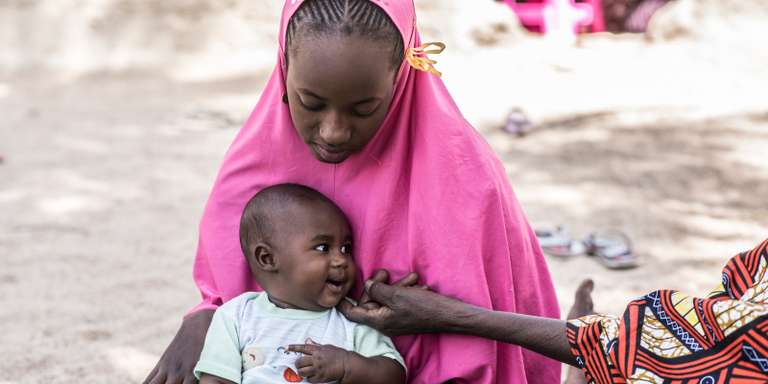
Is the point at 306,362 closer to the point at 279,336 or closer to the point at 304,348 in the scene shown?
the point at 304,348

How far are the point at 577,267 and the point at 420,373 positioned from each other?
7.06 feet

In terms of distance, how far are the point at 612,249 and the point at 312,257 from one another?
8.11 feet

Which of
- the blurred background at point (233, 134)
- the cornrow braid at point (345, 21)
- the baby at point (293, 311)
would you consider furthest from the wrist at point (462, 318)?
the blurred background at point (233, 134)

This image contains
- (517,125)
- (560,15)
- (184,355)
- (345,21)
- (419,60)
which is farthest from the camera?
(560,15)

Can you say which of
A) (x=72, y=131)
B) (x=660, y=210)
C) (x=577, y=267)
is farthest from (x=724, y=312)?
(x=72, y=131)

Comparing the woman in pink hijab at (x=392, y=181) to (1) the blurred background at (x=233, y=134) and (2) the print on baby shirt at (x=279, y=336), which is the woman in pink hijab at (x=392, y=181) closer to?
(2) the print on baby shirt at (x=279, y=336)

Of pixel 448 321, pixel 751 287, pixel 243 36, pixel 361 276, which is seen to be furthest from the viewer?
pixel 243 36

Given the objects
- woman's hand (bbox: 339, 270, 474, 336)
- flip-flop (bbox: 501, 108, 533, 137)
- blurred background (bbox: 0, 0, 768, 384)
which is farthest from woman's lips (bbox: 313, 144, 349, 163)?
flip-flop (bbox: 501, 108, 533, 137)

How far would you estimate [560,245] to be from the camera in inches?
178

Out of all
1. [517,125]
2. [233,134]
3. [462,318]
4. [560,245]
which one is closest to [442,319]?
[462,318]

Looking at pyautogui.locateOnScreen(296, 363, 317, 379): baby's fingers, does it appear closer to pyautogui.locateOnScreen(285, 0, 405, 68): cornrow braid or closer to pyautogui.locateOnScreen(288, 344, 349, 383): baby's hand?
pyautogui.locateOnScreen(288, 344, 349, 383): baby's hand

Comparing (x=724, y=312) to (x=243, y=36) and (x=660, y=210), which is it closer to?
(x=660, y=210)

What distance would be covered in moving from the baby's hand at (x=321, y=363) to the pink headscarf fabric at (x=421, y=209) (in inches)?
9.6

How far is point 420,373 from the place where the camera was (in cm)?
242
